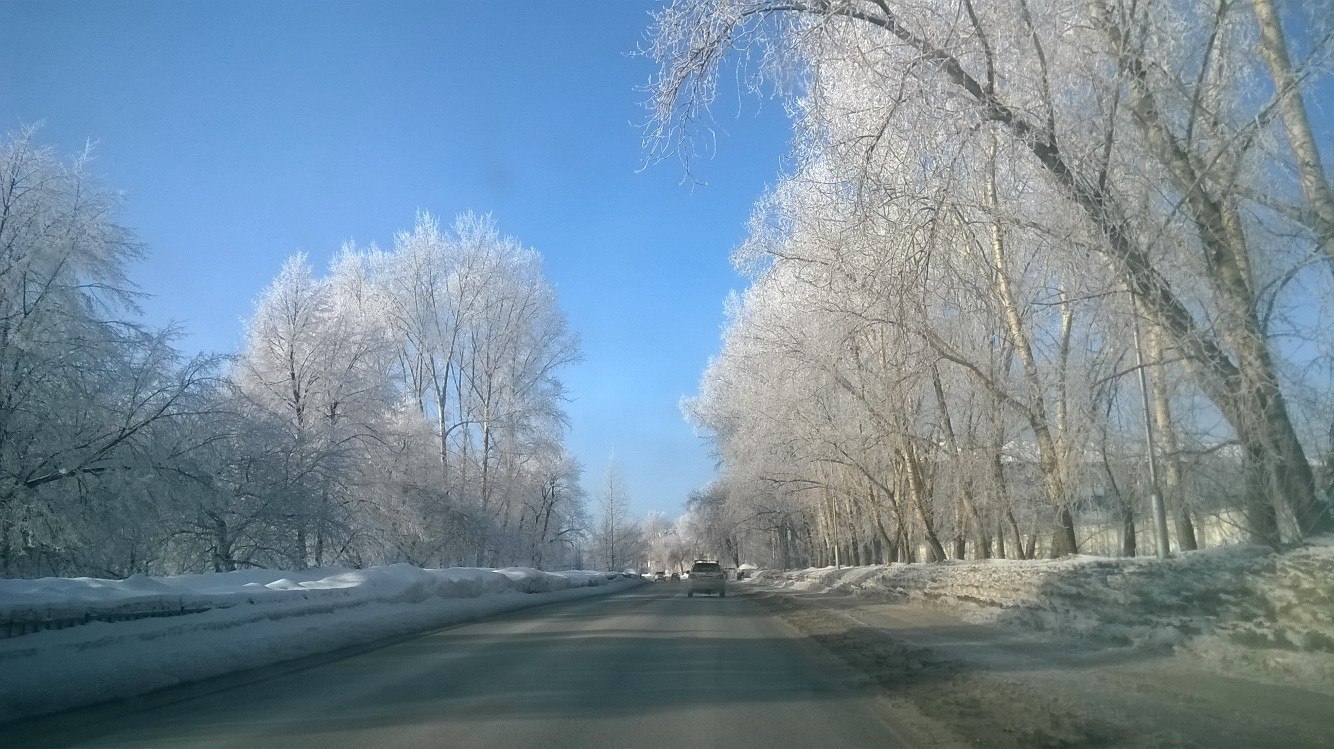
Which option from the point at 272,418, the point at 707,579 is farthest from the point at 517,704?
the point at 707,579

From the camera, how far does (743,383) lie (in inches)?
1870

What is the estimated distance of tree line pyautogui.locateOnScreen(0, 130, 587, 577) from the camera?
1825 centimetres

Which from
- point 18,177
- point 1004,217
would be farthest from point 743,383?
point 1004,217

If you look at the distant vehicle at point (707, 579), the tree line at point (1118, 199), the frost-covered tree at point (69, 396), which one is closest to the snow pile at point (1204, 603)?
the tree line at point (1118, 199)

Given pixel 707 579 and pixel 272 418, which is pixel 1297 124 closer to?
pixel 272 418

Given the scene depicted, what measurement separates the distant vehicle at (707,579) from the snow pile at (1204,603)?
92.8ft

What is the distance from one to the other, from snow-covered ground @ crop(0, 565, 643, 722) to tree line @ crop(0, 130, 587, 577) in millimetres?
3588

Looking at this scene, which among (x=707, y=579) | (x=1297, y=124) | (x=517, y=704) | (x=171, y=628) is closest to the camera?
(x=517, y=704)

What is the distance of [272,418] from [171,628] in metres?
16.6

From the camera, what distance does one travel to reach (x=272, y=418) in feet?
91.9

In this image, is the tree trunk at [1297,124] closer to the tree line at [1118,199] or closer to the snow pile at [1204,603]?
the tree line at [1118,199]

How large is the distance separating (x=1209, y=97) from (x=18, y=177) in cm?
2279

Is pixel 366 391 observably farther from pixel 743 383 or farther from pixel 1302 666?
pixel 1302 666

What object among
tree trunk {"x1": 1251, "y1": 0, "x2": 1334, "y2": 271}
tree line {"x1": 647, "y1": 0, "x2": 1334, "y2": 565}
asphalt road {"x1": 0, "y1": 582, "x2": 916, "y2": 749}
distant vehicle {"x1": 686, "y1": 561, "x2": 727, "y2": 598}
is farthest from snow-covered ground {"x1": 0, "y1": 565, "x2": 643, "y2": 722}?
distant vehicle {"x1": 686, "y1": 561, "x2": 727, "y2": 598}
